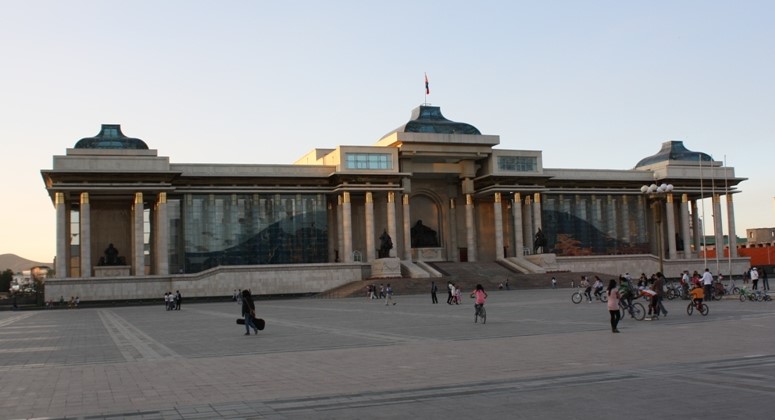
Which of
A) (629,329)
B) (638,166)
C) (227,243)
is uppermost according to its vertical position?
(638,166)

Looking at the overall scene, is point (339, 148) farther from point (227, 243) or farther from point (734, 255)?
point (734, 255)

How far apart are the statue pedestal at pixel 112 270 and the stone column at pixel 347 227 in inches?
824

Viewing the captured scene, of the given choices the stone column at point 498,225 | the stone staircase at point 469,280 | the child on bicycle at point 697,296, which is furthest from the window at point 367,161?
the child on bicycle at point 697,296

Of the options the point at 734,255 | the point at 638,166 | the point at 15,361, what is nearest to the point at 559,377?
the point at 15,361

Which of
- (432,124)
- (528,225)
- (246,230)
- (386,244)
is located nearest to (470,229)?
(528,225)

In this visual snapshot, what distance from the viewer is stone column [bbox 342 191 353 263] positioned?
7644cm

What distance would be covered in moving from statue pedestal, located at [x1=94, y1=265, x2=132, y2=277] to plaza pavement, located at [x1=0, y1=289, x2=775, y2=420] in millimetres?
49248

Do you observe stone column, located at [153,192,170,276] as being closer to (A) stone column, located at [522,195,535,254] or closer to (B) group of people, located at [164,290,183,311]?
(B) group of people, located at [164,290,183,311]

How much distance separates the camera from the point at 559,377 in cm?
1330

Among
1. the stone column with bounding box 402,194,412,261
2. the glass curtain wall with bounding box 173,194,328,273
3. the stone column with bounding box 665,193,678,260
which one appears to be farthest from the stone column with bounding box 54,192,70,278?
the stone column with bounding box 665,193,678,260

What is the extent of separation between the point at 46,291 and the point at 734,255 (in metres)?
72.8

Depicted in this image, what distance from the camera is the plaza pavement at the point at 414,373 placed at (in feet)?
35.5

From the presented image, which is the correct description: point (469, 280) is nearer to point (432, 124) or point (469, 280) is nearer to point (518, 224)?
point (518, 224)

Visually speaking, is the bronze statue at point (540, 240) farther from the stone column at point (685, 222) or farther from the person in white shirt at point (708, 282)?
the person in white shirt at point (708, 282)
